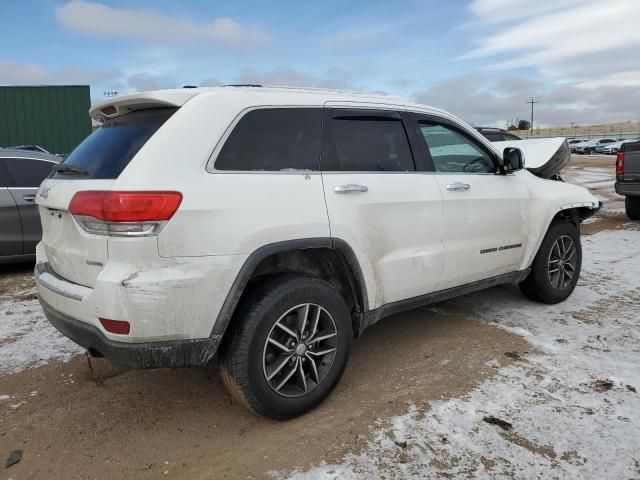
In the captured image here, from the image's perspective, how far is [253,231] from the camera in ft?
8.89

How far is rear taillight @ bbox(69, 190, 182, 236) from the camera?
2.44 meters

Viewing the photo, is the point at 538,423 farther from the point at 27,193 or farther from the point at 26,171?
the point at 26,171

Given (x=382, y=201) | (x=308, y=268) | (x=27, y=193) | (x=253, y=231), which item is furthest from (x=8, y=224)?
(x=382, y=201)

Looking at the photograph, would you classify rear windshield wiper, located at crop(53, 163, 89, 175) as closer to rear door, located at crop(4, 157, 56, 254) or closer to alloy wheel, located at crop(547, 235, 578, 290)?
rear door, located at crop(4, 157, 56, 254)

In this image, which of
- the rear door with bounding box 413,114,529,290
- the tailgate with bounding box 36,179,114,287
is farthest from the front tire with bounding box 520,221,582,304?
the tailgate with bounding box 36,179,114,287

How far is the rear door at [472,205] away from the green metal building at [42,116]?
22.3 meters

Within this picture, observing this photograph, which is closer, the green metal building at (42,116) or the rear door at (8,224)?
the rear door at (8,224)

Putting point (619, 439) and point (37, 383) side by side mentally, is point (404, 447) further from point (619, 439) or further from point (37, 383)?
point (37, 383)

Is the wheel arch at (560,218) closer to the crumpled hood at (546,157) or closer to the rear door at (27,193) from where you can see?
the crumpled hood at (546,157)

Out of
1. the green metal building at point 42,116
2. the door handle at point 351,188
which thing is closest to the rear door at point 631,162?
the door handle at point 351,188

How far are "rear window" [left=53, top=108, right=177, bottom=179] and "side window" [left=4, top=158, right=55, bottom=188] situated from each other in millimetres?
3900

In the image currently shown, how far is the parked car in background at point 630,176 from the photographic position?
9.66 meters

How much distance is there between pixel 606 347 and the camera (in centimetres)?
391

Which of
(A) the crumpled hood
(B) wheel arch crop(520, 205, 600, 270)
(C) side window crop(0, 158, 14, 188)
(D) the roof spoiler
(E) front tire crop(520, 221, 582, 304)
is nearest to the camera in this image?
(D) the roof spoiler
